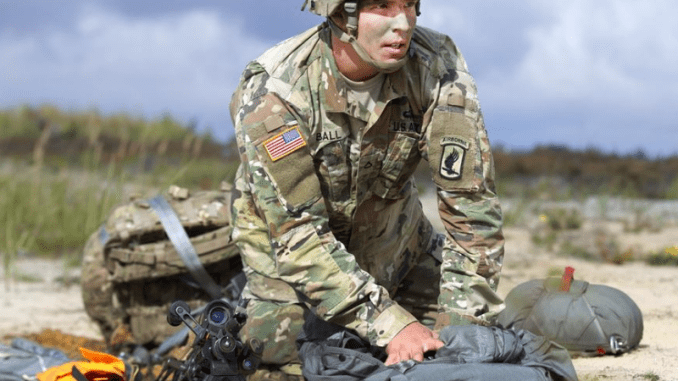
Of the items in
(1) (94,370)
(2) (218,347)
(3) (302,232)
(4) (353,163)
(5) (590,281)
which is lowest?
(5) (590,281)

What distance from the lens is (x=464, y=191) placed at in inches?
143

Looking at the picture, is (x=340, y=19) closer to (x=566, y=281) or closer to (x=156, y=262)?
(x=566, y=281)

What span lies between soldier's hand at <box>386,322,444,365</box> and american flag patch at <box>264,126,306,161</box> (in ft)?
2.67

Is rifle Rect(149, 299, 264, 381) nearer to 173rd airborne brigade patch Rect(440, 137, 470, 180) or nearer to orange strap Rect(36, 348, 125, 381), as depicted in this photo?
orange strap Rect(36, 348, 125, 381)

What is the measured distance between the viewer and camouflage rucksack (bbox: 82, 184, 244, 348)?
196 inches

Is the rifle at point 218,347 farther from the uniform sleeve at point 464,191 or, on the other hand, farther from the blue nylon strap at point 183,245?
the blue nylon strap at point 183,245

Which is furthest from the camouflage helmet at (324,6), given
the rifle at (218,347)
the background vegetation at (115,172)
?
the background vegetation at (115,172)

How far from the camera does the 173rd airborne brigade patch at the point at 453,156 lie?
361 centimetres

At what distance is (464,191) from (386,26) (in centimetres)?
73

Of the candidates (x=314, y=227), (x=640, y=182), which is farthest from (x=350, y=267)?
(x=640, y=182)

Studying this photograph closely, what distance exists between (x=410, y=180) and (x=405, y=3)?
3.36 ft

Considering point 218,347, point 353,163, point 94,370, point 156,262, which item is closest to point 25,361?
point 94,370

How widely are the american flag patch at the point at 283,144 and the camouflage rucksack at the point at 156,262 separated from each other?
1443 millimetres

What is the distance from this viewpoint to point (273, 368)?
4.00m
